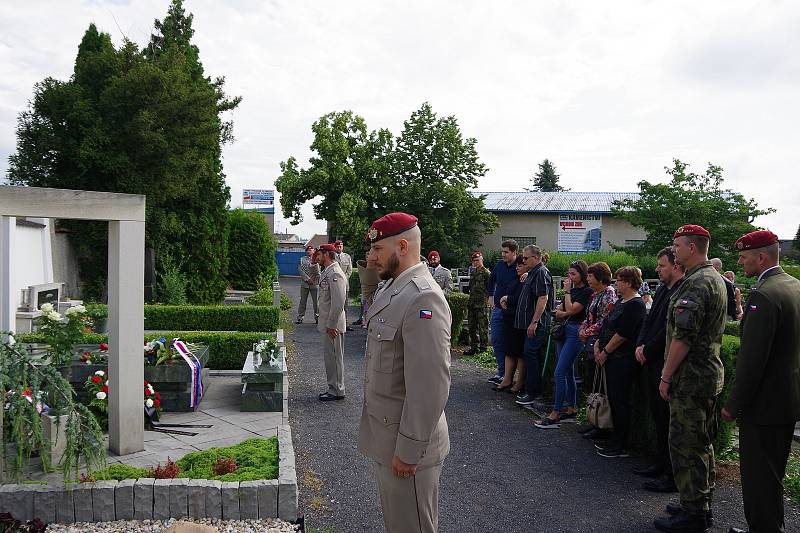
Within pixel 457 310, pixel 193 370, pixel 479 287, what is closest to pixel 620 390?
pixel 193 370

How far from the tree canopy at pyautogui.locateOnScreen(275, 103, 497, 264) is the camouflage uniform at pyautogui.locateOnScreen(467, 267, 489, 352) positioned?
16.8m

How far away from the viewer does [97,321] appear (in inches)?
461

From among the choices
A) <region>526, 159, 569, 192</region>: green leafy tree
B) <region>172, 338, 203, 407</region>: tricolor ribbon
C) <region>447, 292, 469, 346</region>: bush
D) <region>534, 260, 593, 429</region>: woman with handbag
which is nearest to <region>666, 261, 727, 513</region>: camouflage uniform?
<region>534, 260, 593, 429</region>: woman with handbag

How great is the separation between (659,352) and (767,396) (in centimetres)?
156

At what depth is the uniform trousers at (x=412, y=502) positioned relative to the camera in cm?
318

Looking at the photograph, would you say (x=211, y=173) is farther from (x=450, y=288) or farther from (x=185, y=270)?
(x=450, y=288)

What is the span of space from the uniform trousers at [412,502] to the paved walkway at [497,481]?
1.65m

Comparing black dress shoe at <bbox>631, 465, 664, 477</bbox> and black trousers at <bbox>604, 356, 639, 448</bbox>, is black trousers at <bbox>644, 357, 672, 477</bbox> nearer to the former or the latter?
black dress shoe at <bbox>631, 465, 664, 477</bbox>

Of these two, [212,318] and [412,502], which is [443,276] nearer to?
[212,318]

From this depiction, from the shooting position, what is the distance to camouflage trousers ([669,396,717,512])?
4.70 metres

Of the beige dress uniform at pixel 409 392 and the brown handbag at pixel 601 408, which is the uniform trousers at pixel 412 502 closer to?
the beige dress uniform at pixel 409 392

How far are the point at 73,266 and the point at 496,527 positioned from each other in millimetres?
15995

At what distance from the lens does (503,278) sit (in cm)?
997

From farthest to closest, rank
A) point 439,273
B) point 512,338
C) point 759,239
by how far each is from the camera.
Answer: point 439,273, point 512,338, point 759,239
